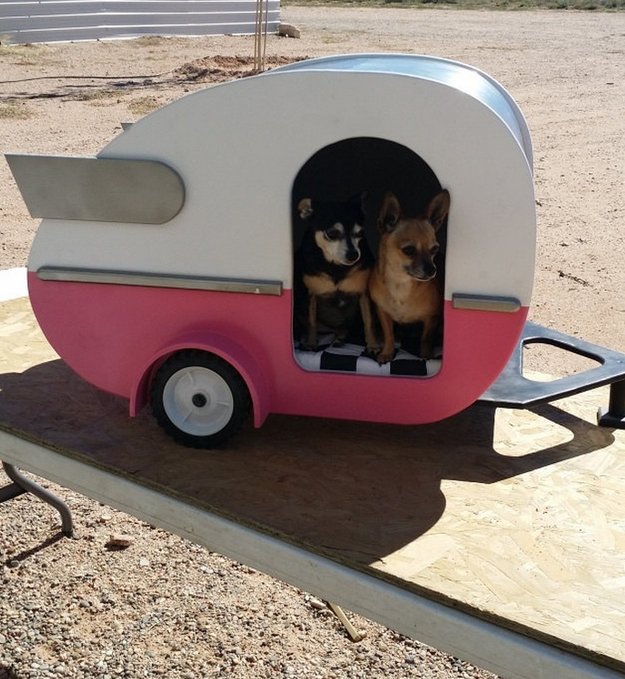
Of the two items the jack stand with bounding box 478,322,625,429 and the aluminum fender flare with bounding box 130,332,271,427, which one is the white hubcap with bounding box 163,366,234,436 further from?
the jack stand with bounding box 478,322,625,429

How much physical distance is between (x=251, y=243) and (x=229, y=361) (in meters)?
0.34

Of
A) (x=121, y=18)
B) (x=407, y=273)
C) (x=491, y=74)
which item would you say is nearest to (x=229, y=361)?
(x=407, y=273)

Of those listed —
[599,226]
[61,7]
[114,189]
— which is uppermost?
[61,7]

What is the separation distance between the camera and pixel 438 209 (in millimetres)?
2553

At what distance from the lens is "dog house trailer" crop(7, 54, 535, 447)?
243 centimetres

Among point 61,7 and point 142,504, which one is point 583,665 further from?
point 61,7

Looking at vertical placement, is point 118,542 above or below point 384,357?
below

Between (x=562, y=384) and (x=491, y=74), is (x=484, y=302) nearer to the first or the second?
(x=562, y=384)

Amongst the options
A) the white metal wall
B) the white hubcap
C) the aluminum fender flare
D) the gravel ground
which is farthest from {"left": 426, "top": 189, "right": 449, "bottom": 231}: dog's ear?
the white metal wall

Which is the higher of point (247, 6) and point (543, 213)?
point (247, 6)

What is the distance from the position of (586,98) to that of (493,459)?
13.3 metres

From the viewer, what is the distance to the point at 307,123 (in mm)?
2488

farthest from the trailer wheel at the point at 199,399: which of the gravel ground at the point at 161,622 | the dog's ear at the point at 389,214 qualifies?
the gravel ground at the point at 161,622

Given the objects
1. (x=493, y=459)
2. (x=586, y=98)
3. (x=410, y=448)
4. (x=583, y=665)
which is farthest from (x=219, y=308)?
(x=586, y=98)
